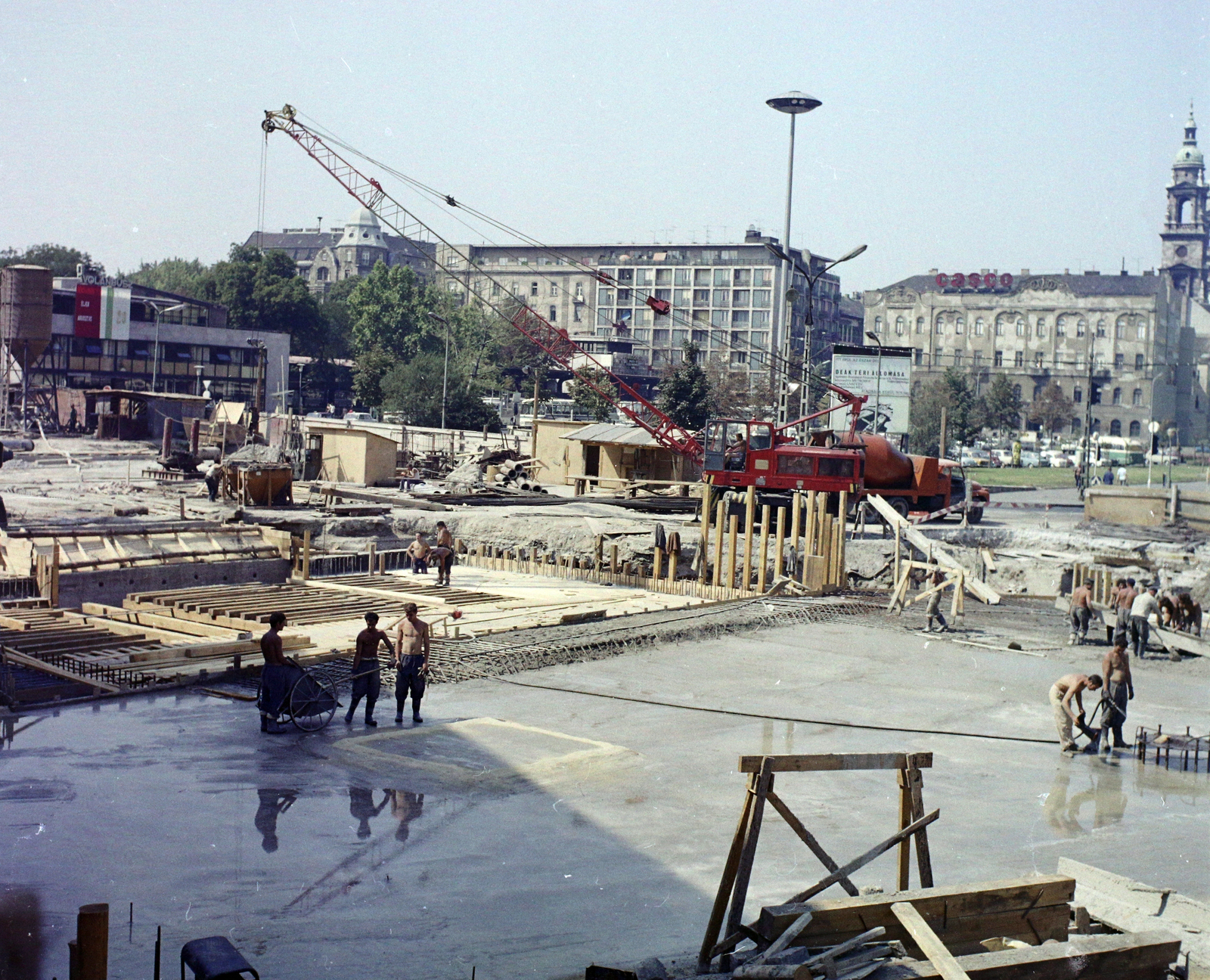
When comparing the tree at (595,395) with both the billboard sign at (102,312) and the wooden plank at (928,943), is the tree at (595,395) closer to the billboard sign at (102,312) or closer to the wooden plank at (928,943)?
the billboard sign at (102,312)

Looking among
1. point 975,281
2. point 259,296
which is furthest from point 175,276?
point 975,281

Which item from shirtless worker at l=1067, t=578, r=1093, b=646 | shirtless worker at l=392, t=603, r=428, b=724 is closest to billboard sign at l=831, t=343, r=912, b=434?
shirtless worker at l=1067, t=578, r=1093, b=646

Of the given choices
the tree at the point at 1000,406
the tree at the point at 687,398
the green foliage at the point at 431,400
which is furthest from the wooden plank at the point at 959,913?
the tree at the point at 1000,406

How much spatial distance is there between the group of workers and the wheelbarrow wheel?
139 millimetres

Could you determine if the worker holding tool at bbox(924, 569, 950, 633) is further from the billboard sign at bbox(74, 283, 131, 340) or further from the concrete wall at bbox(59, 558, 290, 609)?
the billboard sign at bbox(74, 283, 131, 340)

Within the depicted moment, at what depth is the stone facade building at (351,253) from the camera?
135250 mm

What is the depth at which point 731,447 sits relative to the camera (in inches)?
1328

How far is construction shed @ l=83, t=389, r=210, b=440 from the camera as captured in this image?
182ft

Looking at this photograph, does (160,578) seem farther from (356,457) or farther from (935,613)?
(356,457)

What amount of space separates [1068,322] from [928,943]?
98728mm

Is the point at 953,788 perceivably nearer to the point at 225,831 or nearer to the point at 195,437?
the point at 225,831

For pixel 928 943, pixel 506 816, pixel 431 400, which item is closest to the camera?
pixel 928 943

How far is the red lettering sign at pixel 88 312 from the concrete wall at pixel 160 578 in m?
38.3

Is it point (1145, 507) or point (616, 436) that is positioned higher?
point (616, 436)
